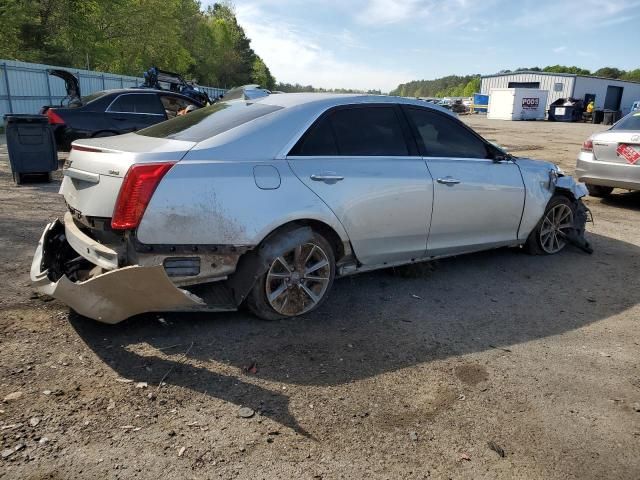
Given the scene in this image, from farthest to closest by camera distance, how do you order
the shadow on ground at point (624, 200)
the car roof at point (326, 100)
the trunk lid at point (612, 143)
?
1. the shadow on ground at point (624, 200)
2. the trunk lid at point (612, 143)
3. the car roof at point (326, 100)

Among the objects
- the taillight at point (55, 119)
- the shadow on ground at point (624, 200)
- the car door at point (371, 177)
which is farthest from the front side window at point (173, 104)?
the shadow on ground at point (624, 200)

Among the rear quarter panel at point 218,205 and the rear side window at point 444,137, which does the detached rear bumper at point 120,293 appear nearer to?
the rear quarter panel at point 218,205

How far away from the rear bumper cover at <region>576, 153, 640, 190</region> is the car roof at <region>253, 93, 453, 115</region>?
15.6ft

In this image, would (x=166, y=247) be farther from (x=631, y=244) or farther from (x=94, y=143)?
(x=631, y=244)

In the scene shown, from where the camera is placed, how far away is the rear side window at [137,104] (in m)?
10.0

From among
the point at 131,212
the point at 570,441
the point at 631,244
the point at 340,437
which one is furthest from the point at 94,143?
the point at 631,244

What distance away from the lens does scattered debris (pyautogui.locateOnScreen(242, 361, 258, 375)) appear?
3.08 m

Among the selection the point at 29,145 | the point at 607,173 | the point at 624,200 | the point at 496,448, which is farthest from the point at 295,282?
the point at 624,200

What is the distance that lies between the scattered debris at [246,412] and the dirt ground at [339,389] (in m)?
0.03

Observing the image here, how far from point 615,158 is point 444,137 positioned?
474cm

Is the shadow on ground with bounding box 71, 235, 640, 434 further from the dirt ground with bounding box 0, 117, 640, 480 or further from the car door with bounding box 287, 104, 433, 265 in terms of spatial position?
the car door with bounding box 287, 104, 433, 265

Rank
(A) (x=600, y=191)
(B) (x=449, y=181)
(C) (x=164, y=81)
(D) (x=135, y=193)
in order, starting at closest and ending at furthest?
(D) (x=135, y=193)
(B) (x=449, y=181)
(A) (x=600, y=191)
(C) (x=164, y=81)

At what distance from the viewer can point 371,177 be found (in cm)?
390

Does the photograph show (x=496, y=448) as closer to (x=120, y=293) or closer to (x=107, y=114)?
(x=120, y=293)
